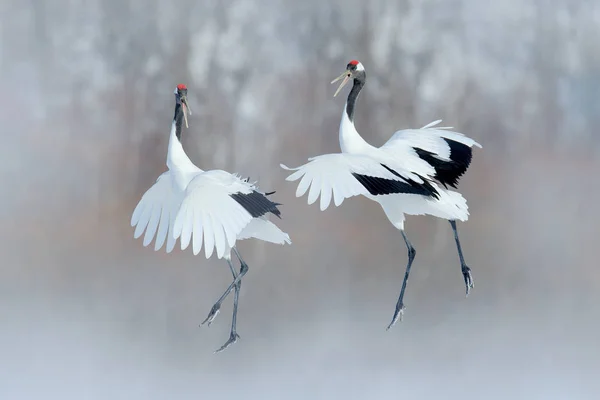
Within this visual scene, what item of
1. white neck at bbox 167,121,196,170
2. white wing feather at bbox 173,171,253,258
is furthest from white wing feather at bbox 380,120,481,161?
white neck at bbox 167,121,196,170

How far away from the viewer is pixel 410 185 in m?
7.03

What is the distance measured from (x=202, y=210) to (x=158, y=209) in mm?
730

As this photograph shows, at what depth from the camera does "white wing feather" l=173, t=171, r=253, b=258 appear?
6.72 m

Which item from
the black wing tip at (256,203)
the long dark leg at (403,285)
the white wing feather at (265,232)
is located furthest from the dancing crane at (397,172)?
the white wing feather at (265,232)

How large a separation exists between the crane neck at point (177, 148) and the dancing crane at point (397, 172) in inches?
39.0

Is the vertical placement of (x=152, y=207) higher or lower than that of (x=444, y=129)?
lower

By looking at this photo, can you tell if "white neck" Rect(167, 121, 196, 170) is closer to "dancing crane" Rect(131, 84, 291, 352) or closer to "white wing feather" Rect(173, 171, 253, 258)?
"dancing crane" Rect(131, 84, 291, 352)

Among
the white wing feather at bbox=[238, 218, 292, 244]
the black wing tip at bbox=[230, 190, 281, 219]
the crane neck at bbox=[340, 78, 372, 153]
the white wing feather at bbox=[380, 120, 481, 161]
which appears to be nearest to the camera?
the black wing tip at bbox=[230, 190, 281, 219]

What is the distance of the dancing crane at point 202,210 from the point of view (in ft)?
22.2

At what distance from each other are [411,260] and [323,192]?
46.0 inches

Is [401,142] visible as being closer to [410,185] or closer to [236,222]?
[410,185]

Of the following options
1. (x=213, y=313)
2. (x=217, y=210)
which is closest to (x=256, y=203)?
(x=217, y=210)

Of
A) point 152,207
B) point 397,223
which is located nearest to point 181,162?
point 152,207

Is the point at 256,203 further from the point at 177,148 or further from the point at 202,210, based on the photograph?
the point at 177,148
